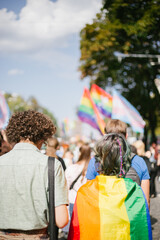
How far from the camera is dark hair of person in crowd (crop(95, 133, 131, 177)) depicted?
95.9 inches

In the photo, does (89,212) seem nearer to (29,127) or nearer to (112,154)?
(112,154)

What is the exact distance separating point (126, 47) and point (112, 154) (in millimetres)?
18307

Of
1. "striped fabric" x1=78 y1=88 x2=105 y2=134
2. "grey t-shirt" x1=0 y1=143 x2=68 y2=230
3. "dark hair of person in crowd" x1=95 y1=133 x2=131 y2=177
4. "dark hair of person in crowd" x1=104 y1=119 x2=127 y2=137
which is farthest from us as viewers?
"striped fabric" x1=78 y1=88 x2=105 y2=134

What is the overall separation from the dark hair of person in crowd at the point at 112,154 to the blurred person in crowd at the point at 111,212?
13 cm

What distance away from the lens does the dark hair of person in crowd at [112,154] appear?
2436mm

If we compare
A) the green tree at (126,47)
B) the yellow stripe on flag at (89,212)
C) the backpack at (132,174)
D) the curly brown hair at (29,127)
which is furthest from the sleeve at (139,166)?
the green tree at (126,47)

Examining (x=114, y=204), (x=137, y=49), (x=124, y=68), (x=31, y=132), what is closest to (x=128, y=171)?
(x=114, y=204)

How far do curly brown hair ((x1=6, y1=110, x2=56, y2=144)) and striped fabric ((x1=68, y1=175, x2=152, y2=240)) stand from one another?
0.59m

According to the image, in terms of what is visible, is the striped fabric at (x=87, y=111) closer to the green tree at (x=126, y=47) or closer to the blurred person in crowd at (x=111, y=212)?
the green tree at (x=126, y=47)

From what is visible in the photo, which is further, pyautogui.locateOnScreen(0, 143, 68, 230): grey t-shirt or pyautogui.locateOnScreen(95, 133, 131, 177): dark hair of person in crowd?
pyautogui.locateOnScreen(95, 133, 131, 177): dark hair of person in crowd

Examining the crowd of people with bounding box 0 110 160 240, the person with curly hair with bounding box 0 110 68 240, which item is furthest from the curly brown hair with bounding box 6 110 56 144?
the person with curly hair with bounding box 0 110 68 240

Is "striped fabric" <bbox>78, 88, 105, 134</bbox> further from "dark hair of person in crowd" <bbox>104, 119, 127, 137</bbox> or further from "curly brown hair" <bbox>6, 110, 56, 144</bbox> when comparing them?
"curly brown hair" <bbox>6, 110, 56, 144</bbox>

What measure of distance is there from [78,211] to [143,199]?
0.52m

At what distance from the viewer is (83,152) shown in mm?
5059
